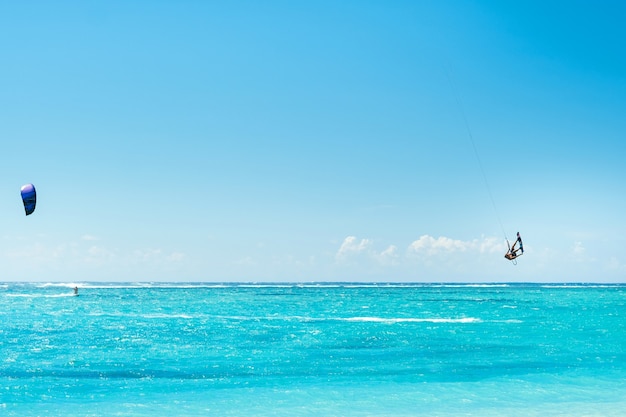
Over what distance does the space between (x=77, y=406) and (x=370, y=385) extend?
30.1ft

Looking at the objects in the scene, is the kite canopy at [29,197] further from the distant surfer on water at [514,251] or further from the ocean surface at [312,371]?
the distant surfer on water at [514,251]

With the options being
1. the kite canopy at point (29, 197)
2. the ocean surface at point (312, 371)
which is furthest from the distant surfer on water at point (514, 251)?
the kite canopy at point (29, 197)

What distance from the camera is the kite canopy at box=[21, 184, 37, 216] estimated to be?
73.5 feet

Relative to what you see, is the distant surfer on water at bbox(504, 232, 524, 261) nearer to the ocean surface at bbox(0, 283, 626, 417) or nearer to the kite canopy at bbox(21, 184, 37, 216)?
the ocean surface at bbox(0, 283, 626, 417)

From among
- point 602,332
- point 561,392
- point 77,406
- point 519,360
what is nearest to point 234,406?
point 77,406

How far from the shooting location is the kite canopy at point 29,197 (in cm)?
2239

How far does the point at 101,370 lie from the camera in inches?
885

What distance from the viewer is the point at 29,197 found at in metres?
22.8

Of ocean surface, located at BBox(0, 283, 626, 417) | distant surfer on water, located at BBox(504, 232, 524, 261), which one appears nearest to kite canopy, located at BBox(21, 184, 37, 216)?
ocean surface, located at BBox(0, 283, 626, 417)

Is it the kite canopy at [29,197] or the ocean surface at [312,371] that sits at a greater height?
the kite canopy at [29,197]

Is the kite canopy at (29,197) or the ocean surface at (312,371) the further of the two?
the kite canopy at (29,197)

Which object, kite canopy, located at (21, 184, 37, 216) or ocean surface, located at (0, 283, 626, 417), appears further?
kite canopy, located at (21, 184, 37, 216)

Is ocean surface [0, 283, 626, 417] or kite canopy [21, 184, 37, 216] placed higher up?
kite canopy [21, 184, 37, 216]

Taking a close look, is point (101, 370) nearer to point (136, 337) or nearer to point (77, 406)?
point (77, 406)
